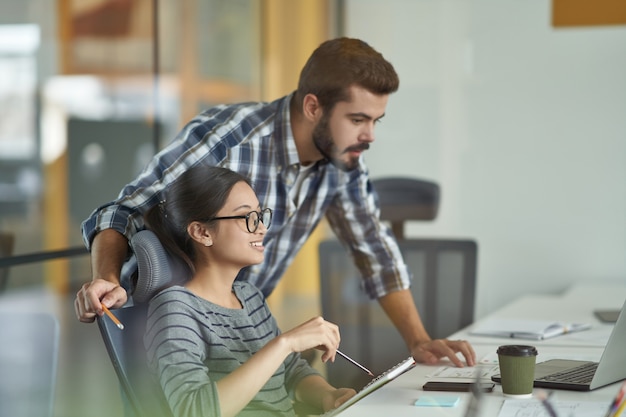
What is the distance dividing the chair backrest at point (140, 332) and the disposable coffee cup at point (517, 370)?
2.05ft

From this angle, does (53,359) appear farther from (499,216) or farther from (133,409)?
(499,216)

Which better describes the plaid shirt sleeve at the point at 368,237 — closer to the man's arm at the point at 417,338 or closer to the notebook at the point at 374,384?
the man's arm at the point at 417,338

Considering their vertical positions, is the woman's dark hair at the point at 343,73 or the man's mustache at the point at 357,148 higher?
the woman's dark hair at the point at 343,73

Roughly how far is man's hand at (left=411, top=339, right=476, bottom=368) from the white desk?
27 mm


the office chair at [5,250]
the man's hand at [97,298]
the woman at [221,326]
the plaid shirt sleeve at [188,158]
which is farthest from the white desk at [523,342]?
the office chair at [5,250]

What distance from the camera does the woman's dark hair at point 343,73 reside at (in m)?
2.38

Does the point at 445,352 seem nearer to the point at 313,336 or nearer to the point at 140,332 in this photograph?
the point at 313,336

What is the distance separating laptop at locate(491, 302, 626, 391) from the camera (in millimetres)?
1827

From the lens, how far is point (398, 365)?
78.7 inches

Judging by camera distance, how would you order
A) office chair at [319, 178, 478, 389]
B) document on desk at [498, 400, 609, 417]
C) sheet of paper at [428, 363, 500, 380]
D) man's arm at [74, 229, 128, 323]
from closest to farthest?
document on desk at [498, 400, 609, 417] → man's arm at [74, 229, 128, 323] → sheet of paper at [428, 363, 500, 380] → office chair at [319, 178, 478, 389]

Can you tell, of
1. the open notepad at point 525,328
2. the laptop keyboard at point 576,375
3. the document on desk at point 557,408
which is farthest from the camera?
the open notepad at point 525,328

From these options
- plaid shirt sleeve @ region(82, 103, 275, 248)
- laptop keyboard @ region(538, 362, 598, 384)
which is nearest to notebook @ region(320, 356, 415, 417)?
laptop keyboard @ region(538, 362, 598, 384)

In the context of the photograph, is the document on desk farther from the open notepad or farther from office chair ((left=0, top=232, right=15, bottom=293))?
office chair ((left=0, top=232, right=15, bottom=293))

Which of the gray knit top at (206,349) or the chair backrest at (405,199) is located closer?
the gray knit top at (206,349)
